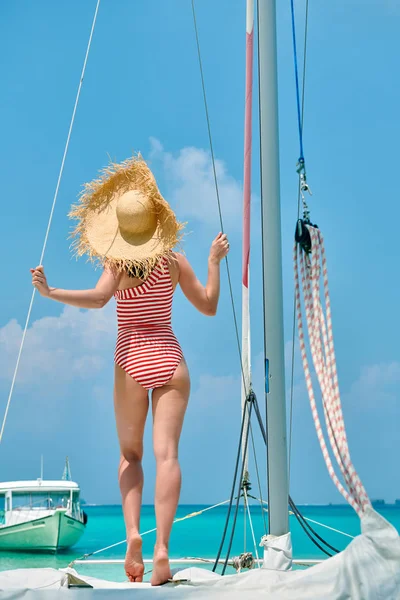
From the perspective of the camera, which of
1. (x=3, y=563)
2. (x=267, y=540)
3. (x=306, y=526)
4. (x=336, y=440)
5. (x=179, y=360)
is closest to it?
(x=336, y=440)

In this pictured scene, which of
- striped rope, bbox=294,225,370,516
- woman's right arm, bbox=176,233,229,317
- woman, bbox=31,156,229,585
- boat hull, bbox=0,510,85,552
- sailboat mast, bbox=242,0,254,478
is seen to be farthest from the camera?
boat hull, bbox=0,510,85,552

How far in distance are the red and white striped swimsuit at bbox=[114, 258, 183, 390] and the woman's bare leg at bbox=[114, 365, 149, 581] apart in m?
0.06

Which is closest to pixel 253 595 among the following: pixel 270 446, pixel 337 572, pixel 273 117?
pixel 337 572

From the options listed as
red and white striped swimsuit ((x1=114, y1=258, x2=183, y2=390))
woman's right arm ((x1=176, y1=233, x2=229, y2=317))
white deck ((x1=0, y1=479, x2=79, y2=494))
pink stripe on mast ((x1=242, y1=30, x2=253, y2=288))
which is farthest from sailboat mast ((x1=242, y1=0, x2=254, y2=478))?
white deck ((x1=0, y1=479, x2=79, y2=494))

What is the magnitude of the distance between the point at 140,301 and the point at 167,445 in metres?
0.71

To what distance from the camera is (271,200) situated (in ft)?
11.7

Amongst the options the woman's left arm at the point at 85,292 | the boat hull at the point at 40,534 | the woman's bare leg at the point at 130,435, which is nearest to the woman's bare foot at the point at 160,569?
the woman's bare leg at the point at 130,435

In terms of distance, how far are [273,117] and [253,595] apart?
2.20m

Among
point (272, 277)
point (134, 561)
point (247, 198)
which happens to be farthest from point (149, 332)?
point (247, 198)

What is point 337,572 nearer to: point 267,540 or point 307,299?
point 267,540

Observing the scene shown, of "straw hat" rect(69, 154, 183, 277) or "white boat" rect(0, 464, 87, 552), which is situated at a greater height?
"straw hat" rect(69, 154, 183, 277)

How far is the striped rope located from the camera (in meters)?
2.84

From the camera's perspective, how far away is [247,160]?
4660 millimetres

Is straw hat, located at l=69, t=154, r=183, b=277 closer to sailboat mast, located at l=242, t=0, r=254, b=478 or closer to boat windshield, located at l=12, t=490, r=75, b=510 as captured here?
sailboat mast, located at l=242, t=0, r=254, b=478
